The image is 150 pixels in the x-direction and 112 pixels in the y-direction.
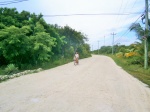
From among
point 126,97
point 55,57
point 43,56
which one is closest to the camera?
point 126,97

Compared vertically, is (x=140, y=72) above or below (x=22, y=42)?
below

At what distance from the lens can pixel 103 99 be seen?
24.2 ft

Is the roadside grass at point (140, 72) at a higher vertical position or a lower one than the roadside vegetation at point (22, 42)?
lower

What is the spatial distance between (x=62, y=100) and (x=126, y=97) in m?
2.62

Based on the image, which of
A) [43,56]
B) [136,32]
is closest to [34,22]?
[43,56]

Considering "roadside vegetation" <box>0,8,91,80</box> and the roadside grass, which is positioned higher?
"roadside vegetation" <box>0,8,91,80</box>

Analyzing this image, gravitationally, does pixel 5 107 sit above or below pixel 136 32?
below

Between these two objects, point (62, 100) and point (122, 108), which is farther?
point (62, 100)

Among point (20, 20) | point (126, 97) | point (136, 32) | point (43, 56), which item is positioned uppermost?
point (20, 20)

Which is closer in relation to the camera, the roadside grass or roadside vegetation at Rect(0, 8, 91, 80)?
the roadside grass

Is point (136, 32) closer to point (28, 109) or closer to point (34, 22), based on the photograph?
point (34, 22)

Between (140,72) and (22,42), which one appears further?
(140,72)

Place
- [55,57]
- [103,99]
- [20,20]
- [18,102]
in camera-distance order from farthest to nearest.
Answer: [55,57]
[20,20]
[103,99]
[18,102]

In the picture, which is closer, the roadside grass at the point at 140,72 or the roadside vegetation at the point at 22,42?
the roadside grass at the point at 140,72
